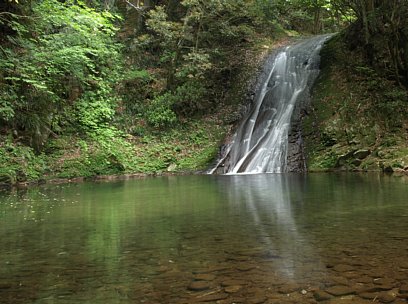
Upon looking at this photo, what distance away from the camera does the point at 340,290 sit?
300cm

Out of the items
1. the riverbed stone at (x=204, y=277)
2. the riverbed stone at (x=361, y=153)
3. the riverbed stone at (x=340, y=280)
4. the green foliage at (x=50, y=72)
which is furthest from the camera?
the riverbed stone at (x=361, y=153)

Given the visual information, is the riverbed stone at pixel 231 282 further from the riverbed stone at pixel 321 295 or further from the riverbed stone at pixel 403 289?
the riverbed stone at pixel 403 289

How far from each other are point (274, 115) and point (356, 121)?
167 inches

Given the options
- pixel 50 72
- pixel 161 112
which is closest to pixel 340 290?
pixel 50 72

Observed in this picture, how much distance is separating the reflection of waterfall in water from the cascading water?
7.56 m

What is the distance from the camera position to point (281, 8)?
26219 mm

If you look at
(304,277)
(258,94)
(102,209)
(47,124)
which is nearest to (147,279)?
(304,277)

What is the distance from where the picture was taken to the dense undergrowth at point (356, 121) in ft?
46.6

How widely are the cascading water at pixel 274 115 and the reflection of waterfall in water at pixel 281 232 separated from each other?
7562 millimetres

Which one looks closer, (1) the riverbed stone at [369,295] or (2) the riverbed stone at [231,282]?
(1) the riverbed stone at [369,295]

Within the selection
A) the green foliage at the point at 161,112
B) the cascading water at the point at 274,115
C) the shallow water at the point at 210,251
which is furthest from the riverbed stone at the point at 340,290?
the green foliage at the point at 161,112

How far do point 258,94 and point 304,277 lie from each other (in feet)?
60.0

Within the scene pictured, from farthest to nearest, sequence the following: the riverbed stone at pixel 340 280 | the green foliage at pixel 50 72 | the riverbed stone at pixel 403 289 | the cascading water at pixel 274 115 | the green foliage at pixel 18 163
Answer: the cascading water at pixel 274 115
the green foliage at pixel 50 72
the green foliage at pixel 18 163
the riverbed stone at pixel 340 280
the riverbed stone at pixel 403 289

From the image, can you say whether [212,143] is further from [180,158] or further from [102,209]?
[102,209]
